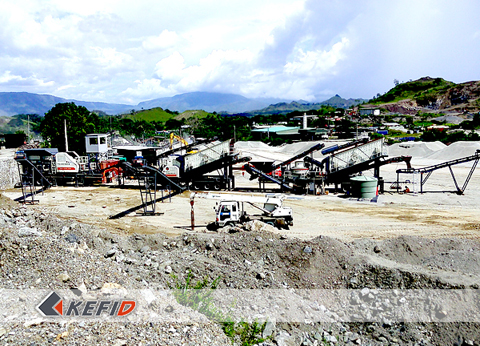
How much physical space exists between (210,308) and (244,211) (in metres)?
9.66

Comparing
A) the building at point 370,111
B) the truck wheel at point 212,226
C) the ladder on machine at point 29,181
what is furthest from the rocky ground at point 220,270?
the building at point 370,111

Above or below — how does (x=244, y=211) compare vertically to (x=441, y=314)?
above

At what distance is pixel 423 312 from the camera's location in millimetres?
12125

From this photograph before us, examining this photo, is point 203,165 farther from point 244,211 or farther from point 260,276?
point 260,276

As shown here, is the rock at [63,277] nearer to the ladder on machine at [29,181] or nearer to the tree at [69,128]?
the ladder on machine at [29,181]

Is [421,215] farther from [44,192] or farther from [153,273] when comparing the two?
[44,192]

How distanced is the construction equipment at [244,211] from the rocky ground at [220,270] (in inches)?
58.0

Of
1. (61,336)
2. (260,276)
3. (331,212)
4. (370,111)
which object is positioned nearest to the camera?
(61,336)

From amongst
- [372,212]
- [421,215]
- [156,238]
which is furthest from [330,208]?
[156,238]

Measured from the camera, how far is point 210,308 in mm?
11742

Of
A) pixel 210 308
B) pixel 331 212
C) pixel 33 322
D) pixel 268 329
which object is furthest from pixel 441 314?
pixel 331 212

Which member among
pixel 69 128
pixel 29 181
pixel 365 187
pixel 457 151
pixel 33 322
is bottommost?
pixel 33 322

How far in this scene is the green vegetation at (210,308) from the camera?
34.8 ft

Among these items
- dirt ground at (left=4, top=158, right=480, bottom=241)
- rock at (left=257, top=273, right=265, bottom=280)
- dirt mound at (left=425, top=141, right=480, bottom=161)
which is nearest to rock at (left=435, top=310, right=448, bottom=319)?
rock at (left=257, top=273, right=265, bottom=280)
